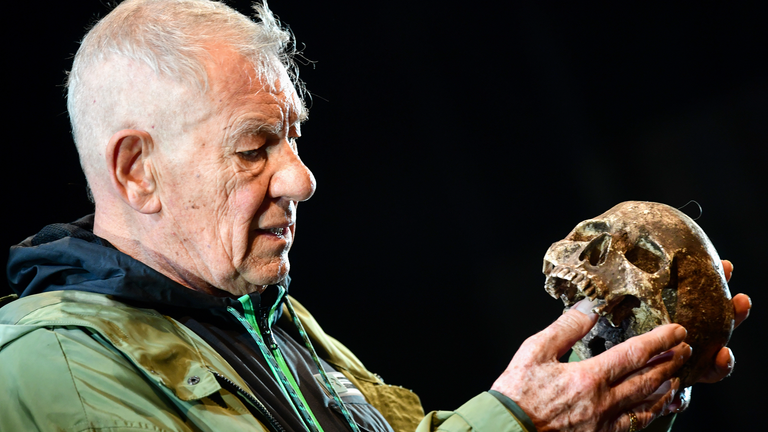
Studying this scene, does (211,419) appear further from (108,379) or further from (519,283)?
(519,283)

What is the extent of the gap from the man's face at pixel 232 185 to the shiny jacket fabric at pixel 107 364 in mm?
134

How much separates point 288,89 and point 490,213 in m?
1.49

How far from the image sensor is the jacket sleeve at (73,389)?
3.34 ft

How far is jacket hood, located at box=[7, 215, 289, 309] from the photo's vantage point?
4.03 feet

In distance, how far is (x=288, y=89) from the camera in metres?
1.44

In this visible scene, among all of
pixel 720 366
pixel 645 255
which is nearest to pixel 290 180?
pixel 645 255

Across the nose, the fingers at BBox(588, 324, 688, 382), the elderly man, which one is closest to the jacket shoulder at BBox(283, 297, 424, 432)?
the elderly man

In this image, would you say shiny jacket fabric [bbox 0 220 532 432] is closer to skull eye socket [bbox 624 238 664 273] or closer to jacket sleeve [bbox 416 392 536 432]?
jacket sleeve [bbox 416 392 536 432]

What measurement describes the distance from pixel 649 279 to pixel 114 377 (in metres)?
1.04

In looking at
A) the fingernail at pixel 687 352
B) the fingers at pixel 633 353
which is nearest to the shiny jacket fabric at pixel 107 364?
the fingers at pixel 633 353

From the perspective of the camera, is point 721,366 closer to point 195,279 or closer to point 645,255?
point 645,255

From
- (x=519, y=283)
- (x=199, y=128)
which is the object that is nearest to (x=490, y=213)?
(x=519, y=283)

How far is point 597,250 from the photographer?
1.39 metres

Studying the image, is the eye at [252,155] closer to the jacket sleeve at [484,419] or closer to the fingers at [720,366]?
the jacket sleeve at [484,419]
